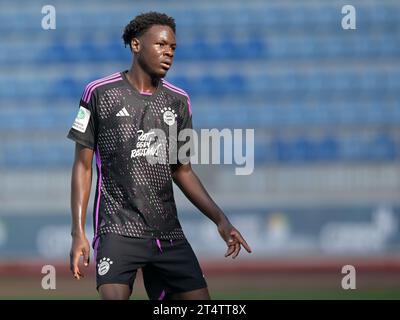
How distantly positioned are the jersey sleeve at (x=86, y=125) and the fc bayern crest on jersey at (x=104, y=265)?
597mm

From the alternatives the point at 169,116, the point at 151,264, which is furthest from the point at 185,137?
the point at 151,264

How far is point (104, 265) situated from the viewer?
5.04 metres

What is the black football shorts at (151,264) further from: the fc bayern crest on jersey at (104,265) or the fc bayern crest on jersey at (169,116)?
the fc bayern crest on jersey at (169,116)

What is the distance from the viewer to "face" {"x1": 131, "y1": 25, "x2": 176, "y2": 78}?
17.1 feet

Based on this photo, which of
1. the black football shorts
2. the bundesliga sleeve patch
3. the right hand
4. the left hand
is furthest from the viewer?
the left hand

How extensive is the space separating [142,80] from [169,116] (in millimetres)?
240

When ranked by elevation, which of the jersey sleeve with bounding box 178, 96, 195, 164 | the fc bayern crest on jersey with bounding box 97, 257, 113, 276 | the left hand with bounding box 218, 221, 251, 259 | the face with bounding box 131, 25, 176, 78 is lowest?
the fc bayern crest on jersey with bounding box 97, 257, 113, 276

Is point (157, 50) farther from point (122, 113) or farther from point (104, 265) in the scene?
point (104, 265)

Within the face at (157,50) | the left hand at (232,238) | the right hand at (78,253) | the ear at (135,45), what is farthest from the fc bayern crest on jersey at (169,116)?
the right hand at (78,253)

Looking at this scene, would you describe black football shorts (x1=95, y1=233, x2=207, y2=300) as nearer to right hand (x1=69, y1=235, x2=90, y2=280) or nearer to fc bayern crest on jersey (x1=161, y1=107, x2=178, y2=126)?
right hand (x1=69, y1=235, x2=90, y2=280)

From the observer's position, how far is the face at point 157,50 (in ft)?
17.1

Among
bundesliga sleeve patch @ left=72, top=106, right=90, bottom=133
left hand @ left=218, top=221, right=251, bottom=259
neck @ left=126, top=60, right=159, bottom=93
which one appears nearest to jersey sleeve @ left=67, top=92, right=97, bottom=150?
bundesliga sleeve patch @ left=72, top=106, right=90, bottom=133
